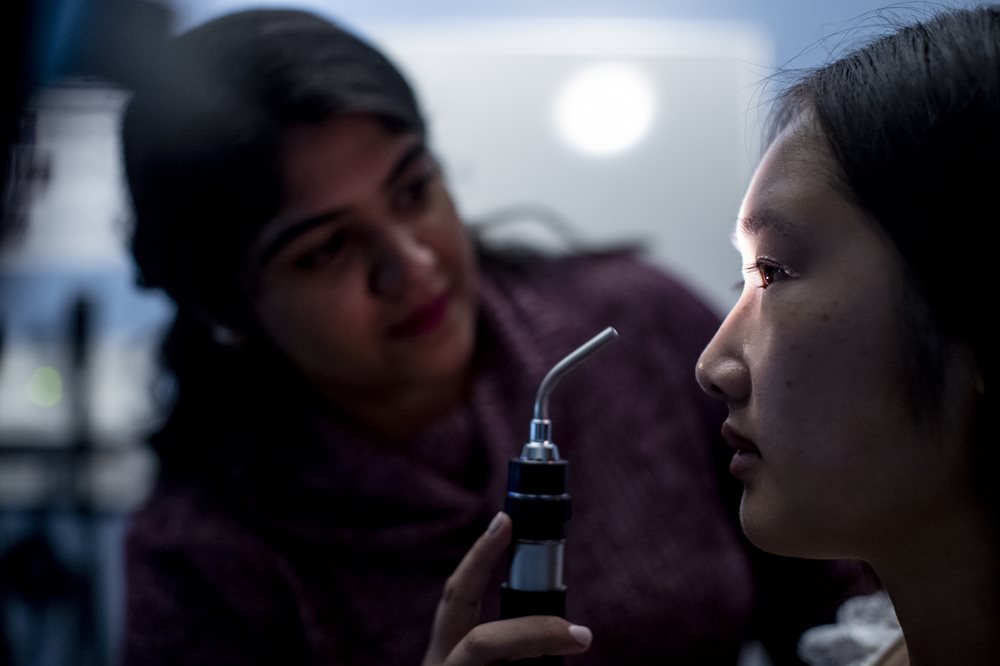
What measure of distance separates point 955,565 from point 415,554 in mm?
337

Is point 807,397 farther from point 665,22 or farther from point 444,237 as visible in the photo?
point 665,22

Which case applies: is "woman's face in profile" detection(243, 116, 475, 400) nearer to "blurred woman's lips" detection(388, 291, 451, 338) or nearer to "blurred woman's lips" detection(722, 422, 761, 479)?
"blurred woman's lips" detection(388, 291, 451, 338)

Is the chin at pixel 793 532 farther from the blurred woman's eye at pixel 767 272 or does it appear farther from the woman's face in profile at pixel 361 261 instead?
the woman's face in profile at pixel 361 261

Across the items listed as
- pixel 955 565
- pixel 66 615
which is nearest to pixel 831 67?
pixel 955 565

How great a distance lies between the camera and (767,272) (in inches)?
14.0

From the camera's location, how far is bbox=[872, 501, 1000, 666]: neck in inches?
13.6

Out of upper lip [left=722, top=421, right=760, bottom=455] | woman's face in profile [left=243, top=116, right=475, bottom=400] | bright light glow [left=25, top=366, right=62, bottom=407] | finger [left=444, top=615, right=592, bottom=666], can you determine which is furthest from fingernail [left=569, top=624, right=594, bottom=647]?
bright light glow [left=25, top=366, right=62, bottom=407]

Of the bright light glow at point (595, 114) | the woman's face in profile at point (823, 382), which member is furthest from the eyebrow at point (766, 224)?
the bright light glow at point (595, 114)

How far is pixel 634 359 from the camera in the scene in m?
0.76

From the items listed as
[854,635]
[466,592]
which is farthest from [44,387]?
[854,635]

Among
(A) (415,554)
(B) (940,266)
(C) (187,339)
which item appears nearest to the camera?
(B) (940,266)

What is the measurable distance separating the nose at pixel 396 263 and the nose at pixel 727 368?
0.28m

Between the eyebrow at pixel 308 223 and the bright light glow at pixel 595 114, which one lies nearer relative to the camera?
the eyebrow at pixel 308 223

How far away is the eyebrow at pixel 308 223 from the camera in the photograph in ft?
1.95
